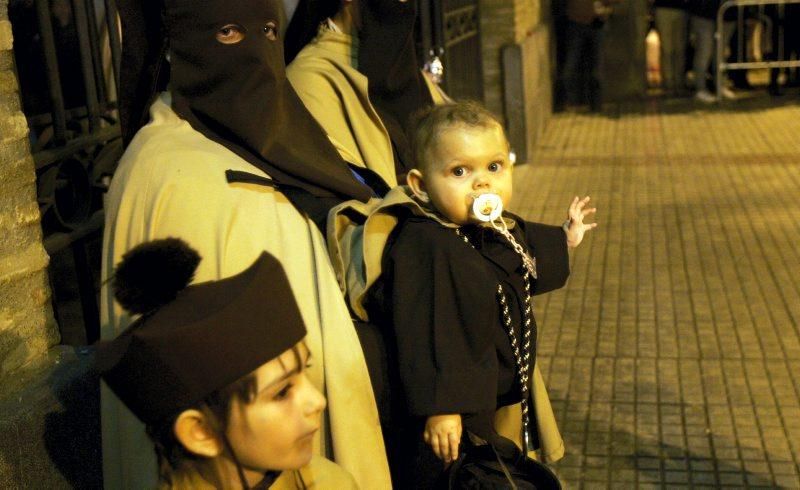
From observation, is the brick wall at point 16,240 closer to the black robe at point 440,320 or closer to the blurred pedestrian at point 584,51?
the black robe at point 440,320

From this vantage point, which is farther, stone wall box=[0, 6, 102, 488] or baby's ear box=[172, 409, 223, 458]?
stone wall box=[0, 6, 102, 488]

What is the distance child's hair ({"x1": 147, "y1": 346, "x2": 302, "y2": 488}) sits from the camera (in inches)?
84.7

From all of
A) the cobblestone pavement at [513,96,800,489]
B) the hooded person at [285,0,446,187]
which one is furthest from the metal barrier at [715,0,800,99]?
the hooded person at [285,0,446,187]

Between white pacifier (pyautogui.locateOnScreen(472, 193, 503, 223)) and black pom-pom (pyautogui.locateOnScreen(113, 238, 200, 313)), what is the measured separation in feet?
3.28

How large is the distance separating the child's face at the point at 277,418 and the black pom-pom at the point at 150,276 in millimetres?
239

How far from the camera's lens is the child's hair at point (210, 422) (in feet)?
7.06

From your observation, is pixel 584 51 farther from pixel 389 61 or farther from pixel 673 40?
pixel 389 61

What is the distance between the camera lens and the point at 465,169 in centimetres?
307

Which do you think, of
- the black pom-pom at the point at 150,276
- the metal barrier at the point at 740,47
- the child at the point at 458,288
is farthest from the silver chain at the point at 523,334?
the metal barrier at the point at 740,47

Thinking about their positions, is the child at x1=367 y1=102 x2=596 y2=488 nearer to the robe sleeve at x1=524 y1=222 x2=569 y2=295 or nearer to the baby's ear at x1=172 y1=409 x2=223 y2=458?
the robe sleeve at x1=524 y1=222 x2=569 y2=295

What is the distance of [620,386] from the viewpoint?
17.3ft

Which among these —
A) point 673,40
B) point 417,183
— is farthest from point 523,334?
point 673,40

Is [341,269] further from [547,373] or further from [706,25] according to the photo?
[706,25]

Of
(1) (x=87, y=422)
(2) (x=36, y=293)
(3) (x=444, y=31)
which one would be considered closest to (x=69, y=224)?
(2) (x=36, y=293)
